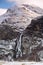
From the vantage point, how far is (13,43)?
2368 inches

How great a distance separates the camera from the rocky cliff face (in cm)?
5033

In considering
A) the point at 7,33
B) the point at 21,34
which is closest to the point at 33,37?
the point at 21,34

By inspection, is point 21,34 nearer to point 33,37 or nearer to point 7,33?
point 33,37

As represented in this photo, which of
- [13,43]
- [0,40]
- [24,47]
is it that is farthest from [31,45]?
[0,40]

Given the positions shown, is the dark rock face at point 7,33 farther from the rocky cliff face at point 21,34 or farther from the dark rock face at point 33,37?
the dark rock face at point 33,37

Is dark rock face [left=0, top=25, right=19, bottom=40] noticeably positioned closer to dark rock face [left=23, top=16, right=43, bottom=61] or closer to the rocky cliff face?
the rocky cliff face

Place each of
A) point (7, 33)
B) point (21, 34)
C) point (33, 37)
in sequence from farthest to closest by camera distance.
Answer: point (7, 33) → point (21, 34) → point (33, 37)

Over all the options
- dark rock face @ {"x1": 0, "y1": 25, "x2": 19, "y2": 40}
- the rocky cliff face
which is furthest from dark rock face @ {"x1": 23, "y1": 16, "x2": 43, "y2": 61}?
dark rock face @ {"x1": 0, "y1": 25, "x2": 19, "y2": 40}

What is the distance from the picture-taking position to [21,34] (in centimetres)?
5706

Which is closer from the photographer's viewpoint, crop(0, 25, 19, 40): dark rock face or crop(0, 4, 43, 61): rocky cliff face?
crop(0, 4, 43, 61): rocky cliff face

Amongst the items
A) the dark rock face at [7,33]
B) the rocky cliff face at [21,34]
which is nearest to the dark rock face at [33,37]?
the rocky cliff face at [21,34]

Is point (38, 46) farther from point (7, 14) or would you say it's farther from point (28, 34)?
point (7, 14)

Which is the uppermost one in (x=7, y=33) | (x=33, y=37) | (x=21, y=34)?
(x=7, y=33)

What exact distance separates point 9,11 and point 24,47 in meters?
22.6
